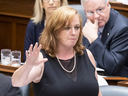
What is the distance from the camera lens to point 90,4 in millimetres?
1735

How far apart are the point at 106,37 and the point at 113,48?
12 cm

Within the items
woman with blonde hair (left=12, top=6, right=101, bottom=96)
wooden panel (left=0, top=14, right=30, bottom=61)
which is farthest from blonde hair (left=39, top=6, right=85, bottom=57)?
wooden panel (left=0, top=14, right=30, bottom=61)

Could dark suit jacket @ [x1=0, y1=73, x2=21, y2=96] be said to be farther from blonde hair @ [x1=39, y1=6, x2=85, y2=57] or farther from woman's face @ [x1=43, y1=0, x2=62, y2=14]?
woman's face @ [x1=43, y1=0, x2=62, y2=14]

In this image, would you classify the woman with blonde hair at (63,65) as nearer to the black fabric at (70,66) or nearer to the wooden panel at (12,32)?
the black fabric at (70,66)

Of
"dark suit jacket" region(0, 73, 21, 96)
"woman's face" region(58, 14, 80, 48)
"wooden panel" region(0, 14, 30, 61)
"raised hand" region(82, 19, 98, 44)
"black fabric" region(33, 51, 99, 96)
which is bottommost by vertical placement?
"wooden panel" region(0, 14, 30, 61)

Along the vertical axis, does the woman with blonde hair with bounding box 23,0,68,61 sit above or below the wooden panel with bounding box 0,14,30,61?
above

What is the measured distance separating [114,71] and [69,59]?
17.9 inches

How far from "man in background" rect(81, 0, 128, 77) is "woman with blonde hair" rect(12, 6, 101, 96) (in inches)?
12.5

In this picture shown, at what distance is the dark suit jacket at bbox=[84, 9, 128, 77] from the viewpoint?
1.63 meters

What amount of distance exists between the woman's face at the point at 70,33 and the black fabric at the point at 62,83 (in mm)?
113

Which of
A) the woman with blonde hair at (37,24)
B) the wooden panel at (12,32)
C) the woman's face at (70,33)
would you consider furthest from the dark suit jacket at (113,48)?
the wooden panel at (12,32)

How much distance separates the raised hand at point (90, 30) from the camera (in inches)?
67.6

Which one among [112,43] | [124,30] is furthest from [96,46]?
[124,30]

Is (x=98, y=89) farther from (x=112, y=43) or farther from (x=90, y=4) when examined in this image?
(x=90, y=4)
